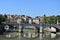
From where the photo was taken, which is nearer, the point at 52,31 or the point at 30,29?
the point at 52,31

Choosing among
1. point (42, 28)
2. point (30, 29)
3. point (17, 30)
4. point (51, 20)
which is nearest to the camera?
point (42, 28)

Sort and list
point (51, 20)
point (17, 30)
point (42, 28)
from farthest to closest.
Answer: point (51, 20)
point (17, 30)
point (42, 28)

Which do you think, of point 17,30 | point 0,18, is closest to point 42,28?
point 17,30

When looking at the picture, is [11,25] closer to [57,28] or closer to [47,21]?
[57,28]

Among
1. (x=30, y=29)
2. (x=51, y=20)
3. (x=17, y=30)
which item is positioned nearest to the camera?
(x=17, y=30)

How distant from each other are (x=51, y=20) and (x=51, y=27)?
39.6 ft

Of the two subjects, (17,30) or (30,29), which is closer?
(17,30)

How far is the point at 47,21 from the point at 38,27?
12.7 meters

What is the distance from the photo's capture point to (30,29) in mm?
40031

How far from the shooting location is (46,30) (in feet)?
115

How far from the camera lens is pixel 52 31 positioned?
34.2 m

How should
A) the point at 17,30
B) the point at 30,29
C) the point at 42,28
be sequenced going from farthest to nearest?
the point at 30,29 → the point at 17,30 → the point at 42,28

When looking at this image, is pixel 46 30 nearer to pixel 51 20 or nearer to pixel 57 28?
pixel 57 28

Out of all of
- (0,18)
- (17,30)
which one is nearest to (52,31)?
(17,30)
